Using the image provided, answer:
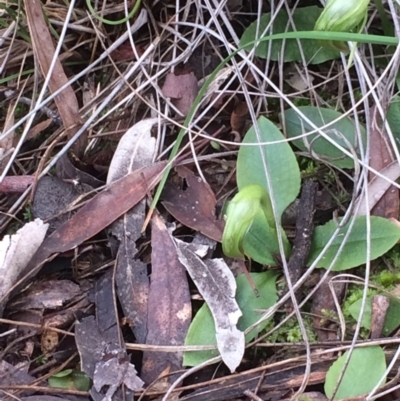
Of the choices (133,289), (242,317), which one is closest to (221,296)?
(242,317)

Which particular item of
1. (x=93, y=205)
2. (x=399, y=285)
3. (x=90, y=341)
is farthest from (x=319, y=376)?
(x=93, y=205)

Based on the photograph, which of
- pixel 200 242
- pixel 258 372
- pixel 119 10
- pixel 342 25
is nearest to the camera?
pixel 342 25

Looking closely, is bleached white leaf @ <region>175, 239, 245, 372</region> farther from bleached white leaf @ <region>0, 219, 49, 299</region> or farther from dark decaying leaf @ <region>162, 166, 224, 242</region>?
bleached white leaf @ <region>0, 219, 49, 299</region>

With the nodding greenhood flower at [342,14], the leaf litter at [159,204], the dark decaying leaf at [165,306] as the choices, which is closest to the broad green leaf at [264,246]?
the leaf litter at [159,204]

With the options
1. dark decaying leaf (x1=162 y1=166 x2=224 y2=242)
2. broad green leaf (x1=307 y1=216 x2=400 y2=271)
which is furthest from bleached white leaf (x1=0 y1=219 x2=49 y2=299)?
broad green leaf (x1=307 y1=216 x2=400 y2=271)

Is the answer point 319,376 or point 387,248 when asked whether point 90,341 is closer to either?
point 319,376

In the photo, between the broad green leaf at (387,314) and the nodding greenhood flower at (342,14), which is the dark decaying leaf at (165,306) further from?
the nodding greenhood flower at (342,14)
